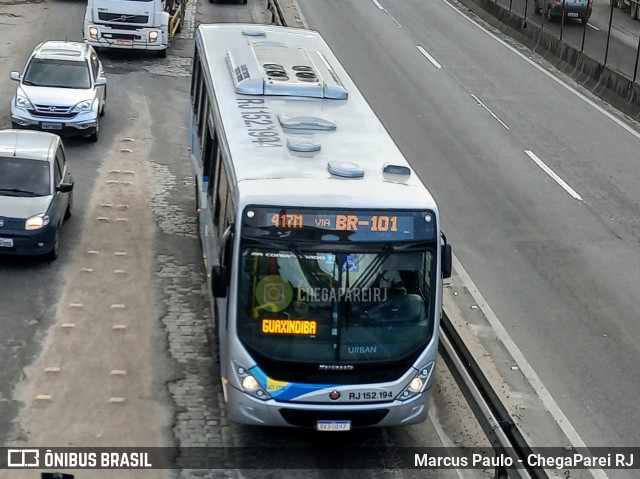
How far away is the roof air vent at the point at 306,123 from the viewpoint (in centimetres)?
1354

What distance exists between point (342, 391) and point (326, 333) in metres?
0.60

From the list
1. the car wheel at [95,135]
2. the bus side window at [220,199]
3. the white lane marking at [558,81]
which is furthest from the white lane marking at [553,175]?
the bus side window at [220,199]

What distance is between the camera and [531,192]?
2198 centimetres

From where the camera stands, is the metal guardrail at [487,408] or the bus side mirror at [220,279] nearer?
the metal guardrail at [487,408]

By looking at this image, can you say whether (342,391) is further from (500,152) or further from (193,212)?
(500,152)

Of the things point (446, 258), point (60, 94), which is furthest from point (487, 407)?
point (60, 94)

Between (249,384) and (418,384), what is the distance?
1.72 m

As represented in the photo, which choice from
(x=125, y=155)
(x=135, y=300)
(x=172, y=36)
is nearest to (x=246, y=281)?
(x=135, y=300)

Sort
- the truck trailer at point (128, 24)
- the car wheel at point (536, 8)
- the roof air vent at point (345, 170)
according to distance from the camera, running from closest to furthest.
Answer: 1. the roof air vent at point (345, 170)
2. the truck trailer at point (128, 24)
3. the car wheel at point (536, 8)

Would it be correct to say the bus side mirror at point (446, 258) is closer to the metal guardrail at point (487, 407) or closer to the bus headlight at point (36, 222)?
the metal guardrail at point (487, 407)

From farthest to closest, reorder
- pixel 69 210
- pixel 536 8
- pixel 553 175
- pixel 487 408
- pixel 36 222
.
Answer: pixel 536 8 < pixel 553 175 < pixel 69 210 < pixel 36 222 < pixel 487 408

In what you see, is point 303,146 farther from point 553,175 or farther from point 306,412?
point 553,175

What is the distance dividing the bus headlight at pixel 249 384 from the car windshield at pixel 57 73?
48.2 feet

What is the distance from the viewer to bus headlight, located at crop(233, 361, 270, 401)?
1144 cm
